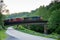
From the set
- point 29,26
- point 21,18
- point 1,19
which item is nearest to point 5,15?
point 1,19

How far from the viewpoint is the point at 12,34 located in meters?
1.51

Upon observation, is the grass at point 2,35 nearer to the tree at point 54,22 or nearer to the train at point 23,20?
the train at point 23,20

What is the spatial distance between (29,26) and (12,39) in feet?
0.75

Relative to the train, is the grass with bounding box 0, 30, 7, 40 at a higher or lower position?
lower

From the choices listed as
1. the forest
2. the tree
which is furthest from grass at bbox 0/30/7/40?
the tree

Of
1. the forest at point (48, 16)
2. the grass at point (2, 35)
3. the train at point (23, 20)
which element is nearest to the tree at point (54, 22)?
the forest at point (48, 16)

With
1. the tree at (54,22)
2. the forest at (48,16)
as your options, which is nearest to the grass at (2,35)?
the forest at (48,16)

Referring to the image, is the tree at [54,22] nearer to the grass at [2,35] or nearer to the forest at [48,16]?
the forest at [48,16]

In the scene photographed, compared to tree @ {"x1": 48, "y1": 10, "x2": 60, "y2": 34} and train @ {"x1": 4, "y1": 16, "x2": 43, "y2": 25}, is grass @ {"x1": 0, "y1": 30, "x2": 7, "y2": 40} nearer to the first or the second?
train @ {"x1": 4, "y1": 16, "x2": 43, "y2": 25}

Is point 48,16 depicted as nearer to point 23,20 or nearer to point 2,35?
point 23,20

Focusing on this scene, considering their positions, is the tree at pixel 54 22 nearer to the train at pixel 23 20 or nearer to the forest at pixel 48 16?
the forest at pixel 48 16

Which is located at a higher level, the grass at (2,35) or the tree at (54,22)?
the tree at (54,22)

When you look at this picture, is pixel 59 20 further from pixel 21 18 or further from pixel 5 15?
pixel 5 15

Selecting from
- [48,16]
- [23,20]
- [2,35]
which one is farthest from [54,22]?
[2,35]
